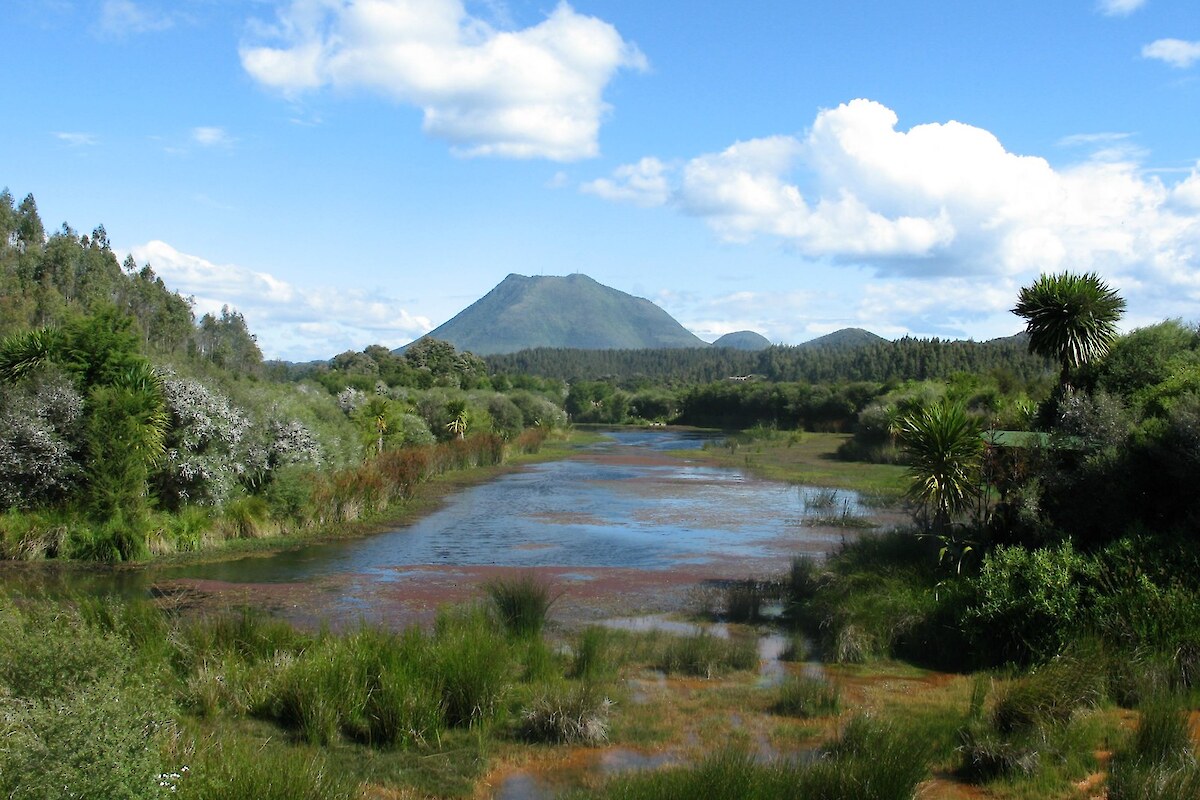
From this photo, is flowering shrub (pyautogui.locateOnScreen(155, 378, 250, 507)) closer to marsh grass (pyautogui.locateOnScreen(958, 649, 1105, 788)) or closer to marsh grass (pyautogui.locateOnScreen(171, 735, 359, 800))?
marsh grass (pyautogui.locateOnScreen(171, 735, 359, 800))

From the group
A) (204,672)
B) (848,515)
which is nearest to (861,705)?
(204,672)

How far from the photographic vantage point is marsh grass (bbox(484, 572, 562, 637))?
14.2 m

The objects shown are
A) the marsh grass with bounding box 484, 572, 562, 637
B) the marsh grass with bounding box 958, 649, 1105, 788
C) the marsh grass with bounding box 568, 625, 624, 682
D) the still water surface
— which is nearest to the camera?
the marsh grass with bounding box 958, 649, 1105, 788

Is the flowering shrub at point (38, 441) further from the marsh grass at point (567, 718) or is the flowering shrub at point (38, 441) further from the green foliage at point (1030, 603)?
the green foliage at point (1030, 603)

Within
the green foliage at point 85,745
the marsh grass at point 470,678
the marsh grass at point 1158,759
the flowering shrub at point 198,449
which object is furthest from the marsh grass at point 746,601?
the flowering shrub at point 198,449

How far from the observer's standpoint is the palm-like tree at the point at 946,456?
17.3 meters

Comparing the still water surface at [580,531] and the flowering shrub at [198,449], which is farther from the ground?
the flowering shrub at [198,449]

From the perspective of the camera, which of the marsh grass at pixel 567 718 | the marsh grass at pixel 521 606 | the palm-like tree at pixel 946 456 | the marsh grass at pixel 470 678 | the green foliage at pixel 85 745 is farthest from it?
the palm-like tree at pixel 946 456

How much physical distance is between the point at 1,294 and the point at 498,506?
4405 cm

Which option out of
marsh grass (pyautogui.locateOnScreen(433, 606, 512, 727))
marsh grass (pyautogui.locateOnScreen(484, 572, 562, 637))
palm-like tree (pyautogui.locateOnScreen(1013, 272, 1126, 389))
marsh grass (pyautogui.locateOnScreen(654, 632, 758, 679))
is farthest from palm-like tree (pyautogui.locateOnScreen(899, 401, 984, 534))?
marsh grass (pyautogui.locateOnScreen(433, 606, 512, 727))

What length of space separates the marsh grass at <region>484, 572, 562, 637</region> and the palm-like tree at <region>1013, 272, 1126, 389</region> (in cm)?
1157

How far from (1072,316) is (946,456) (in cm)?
411

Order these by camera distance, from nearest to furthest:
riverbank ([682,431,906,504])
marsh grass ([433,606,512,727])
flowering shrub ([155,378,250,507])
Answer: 1. marsh grass ([433,606,512,727])
2. flowering shrub ([155,378,250,507])
3. riverbank ([682,431,906,504])

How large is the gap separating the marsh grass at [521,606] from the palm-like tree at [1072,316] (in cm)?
1157
